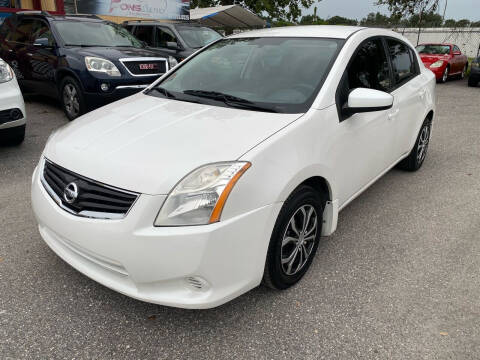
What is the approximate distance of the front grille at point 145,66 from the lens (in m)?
6.30

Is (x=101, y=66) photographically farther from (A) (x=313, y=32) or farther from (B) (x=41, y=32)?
(A) (x=313, y=32)

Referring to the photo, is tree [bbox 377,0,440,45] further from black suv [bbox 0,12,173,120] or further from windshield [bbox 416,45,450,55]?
black suv [bbox 0,12,173,120]

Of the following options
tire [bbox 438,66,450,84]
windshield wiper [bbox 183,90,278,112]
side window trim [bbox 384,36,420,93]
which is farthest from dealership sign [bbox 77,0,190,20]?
windshield wiper [bbox 183,90,278,112]

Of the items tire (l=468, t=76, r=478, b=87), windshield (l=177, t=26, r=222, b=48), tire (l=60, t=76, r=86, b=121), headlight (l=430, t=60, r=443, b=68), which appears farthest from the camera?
headlight (l=430, t=60, r=443, b=68)

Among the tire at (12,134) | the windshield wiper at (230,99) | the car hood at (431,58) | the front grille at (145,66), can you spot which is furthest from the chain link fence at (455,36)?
the windshield wiper at (230,99)

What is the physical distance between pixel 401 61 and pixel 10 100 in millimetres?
4241

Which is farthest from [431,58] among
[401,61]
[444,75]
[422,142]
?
[401,61]

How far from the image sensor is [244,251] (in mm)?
1974

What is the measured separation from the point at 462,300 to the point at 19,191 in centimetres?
395

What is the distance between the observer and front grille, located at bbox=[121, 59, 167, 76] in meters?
6.30

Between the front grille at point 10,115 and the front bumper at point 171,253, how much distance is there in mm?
2904

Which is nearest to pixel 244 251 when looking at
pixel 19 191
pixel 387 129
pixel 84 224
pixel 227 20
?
pixel 84 224

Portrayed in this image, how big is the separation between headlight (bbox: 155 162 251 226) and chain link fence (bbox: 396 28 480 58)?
24908 mm

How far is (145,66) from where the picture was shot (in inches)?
256
